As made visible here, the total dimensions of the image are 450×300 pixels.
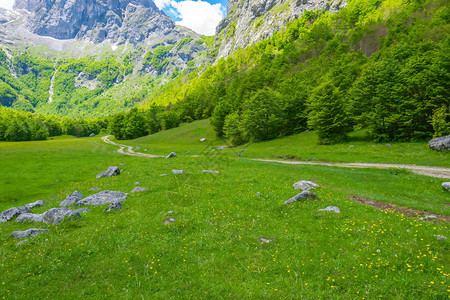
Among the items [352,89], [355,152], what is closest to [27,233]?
[355,152]

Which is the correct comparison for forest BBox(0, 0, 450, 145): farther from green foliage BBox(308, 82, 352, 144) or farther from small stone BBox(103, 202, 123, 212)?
small stone BBox(103, 202, 123, 212)

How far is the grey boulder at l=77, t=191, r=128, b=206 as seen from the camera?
18.6m

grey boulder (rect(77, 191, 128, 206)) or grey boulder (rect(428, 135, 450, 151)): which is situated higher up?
grey boulder (rect(77, 191, 128, 206))

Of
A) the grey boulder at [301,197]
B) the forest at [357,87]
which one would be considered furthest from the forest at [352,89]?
the grey boulder at [301,197]

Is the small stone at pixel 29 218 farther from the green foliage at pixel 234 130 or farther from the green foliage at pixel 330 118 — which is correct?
the green foliage at pixel 234 130

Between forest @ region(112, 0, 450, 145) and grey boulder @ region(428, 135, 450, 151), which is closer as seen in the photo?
grey boulder @ region(428, 135, 450, 151)

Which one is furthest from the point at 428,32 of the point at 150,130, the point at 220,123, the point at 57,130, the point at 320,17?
the point at 57,130

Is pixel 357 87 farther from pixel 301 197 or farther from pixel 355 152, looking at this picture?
pixel 301 197

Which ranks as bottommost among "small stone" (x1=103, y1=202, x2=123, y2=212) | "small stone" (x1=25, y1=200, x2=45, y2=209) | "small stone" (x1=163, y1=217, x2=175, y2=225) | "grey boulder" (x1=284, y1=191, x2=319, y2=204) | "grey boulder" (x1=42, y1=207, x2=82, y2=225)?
"grey boulder" (x1=284, y1=191, x2=319, y2=204)

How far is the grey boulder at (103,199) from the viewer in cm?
1859

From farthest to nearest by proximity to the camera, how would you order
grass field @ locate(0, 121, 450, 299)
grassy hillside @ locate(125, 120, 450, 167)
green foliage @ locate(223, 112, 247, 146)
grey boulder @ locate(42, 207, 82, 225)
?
1. green foliage @ locate(223, 112, 247, 146)
2. grassy hillside @ locate(125, 120, 450, 167)
3. grey boulder @ locate(42, 207, 82, 225)
4. grass field @ locate(0, 121, 450, 299)

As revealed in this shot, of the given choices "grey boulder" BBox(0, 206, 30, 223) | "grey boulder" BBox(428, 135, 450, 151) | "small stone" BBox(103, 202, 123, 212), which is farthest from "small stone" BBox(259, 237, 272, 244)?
"grey boulder" BBox(428, 135, 450, 151)

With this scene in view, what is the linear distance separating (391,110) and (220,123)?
5853 centimetres

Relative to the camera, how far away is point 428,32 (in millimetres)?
74250
